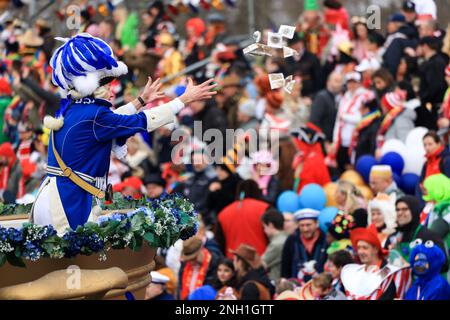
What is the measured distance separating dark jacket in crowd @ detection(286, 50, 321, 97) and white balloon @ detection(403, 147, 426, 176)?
258 centimetres

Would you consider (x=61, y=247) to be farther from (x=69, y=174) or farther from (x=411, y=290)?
(x=411, y=290)

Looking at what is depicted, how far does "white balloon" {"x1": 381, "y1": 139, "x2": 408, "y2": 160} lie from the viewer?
38.5 ft

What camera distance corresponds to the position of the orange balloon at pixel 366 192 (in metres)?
11.3

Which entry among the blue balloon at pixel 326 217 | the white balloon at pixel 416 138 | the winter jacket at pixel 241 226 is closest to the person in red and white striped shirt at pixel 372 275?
the blue balloon at pixel 326 217

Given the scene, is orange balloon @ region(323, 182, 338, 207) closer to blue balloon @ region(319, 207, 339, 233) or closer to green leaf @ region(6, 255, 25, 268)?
blue balloon @ region(319, 207, 339, 233)

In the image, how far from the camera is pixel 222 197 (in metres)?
12.5

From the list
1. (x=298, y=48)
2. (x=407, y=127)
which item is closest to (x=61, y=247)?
(x=407, y=127)

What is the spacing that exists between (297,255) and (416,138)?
1.85 meters

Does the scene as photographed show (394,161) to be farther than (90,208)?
Yes

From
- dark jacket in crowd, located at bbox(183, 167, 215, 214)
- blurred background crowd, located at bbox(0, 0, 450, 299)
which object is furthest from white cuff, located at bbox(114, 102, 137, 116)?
dark jacket in crowd, located at bbox(183, 167, 215, 214)

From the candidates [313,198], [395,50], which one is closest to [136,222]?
[313,198]

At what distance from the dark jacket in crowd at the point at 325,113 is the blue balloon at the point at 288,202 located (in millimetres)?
1508

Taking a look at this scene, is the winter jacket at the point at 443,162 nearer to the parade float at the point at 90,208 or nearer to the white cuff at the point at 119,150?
the parade float at the point at 90,208

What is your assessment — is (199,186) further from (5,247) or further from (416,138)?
(5,247)
